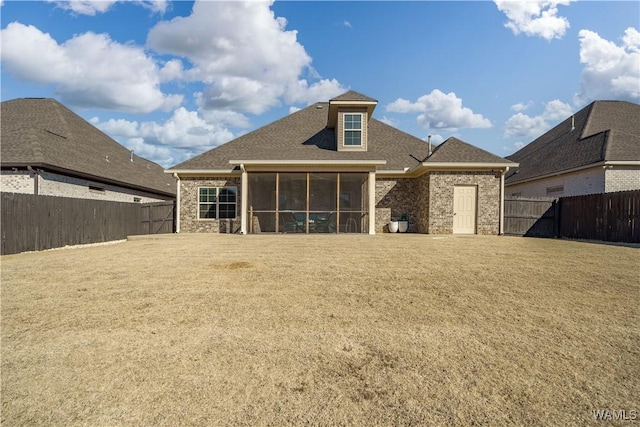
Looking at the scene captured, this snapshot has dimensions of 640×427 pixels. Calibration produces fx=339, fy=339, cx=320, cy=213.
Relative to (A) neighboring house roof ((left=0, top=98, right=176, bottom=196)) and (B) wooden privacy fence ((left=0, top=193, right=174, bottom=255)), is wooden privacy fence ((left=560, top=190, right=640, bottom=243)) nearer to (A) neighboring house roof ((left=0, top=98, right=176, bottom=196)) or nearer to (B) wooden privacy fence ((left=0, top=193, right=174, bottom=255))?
(B) wooden privacy fence ((left=0, top=193, right=174, bottom=255))

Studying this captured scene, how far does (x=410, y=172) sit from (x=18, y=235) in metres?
14.7

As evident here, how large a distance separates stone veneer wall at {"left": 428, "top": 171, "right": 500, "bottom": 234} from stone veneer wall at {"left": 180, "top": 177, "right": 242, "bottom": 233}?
8973mm

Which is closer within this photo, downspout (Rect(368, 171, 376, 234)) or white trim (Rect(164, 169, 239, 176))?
downspout (Rect(368, 171, 376, 234))

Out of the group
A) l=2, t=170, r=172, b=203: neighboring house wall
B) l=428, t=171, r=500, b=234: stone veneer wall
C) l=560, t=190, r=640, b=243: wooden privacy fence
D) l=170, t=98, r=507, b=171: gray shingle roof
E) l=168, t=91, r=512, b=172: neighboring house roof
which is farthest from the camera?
l=170, t=98, r=507, b=171: gray shingle roof

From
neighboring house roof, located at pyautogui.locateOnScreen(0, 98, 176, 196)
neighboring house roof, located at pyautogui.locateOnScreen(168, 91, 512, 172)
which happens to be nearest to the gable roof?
neighboring house roof, located at pyautogui.locateOnScreen(168, 91, 512, 172)

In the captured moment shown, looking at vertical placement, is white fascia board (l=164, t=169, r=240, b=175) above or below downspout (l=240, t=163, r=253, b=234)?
above

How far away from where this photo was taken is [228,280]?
6059 mm

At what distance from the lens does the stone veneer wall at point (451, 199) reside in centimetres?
1470

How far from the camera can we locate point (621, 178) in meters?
14.4

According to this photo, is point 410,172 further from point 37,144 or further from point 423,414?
point 37,144

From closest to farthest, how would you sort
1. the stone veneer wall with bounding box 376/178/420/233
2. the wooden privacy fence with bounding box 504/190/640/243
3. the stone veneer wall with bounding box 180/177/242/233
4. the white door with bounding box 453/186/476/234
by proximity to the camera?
the wooden privacy fence with bounding box 504/190/640/243 < the white door with bounding box 453/186/476/234 < the stone veneer wall with bounding box 180/177/242/233 < the stone veneer wall with bounding box 376/178/420/233

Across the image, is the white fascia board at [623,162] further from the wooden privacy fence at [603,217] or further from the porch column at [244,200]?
the porch column at [244,200]

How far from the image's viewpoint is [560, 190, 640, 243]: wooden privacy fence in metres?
11.4

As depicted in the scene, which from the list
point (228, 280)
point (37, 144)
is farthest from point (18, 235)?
point (228, 280)
